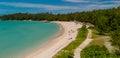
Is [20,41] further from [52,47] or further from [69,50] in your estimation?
[69,50]

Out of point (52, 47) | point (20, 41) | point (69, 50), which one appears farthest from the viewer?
point (20, 41)

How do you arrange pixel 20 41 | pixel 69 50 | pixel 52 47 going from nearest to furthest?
pixel 69 50, pixel 52 47, pixel 20 41

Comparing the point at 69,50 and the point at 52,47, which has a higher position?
the point at 69,50

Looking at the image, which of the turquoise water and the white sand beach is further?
the turquoise water

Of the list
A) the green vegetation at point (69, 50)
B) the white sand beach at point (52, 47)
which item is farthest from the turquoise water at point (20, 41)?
the green vegetation at point (69, 50)

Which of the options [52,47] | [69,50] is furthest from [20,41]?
[69,50]

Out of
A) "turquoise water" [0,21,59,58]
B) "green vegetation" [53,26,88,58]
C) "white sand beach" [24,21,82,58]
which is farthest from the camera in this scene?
"turquoise water" [0,21,59,58]

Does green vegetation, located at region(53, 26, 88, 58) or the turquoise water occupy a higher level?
green vegetation, located at region(53, 26, 88, 58)

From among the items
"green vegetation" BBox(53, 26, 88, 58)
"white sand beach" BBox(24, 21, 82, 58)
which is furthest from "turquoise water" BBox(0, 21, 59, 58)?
"green vegetation" BBox(53, 26, 88, 58)

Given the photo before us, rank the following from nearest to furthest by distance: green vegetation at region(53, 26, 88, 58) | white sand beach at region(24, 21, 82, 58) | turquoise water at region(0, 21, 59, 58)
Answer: green vegetation at region(53, 26, 88, 58) < white sand beach at region(24, 21, 82, 58) < turquoise water at region(0, 21, 59, 58)

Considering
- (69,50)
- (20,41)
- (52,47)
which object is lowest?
(20,41)

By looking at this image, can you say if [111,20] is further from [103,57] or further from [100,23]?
[103,57]

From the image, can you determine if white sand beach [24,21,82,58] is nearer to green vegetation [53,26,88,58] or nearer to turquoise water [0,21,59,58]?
green vegetation [53,26,88,58]
